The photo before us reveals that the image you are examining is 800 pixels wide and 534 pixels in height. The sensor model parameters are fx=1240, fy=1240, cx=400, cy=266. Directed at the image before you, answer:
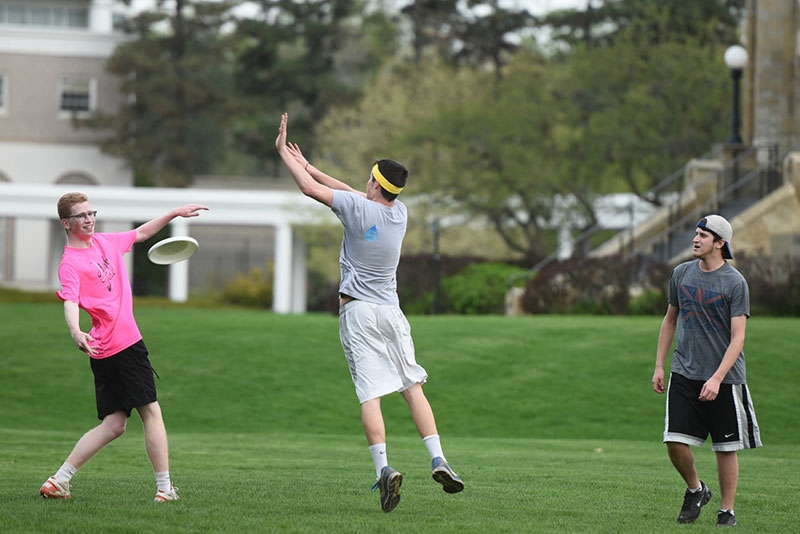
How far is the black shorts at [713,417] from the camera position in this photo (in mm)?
7309

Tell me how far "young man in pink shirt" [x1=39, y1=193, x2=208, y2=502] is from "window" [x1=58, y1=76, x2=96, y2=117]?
43341 mm

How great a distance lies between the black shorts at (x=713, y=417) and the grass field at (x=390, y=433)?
1.69ft

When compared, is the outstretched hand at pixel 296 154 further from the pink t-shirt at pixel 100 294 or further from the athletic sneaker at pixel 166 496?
the athletic sneaker at pixel 166 496

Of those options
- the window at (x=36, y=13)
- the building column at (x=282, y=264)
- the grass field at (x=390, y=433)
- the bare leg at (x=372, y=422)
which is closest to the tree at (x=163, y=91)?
the window at (x=36, y=13)

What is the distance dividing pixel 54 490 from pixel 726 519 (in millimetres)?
4073

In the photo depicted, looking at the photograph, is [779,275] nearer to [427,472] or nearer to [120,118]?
[427,472]

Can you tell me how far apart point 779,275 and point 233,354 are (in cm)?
960

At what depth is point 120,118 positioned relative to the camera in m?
49.4

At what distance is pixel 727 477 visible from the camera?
7.36 m

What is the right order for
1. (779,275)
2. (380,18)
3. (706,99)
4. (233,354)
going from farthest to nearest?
(380,18) < (706,99) < (779,275) < (233,354)

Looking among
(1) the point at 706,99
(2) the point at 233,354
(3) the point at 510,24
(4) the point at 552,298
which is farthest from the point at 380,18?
(2) the point at 233,354

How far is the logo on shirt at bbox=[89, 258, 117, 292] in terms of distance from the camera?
759 cm

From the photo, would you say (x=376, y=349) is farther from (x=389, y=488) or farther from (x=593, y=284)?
(x=593, y=284)

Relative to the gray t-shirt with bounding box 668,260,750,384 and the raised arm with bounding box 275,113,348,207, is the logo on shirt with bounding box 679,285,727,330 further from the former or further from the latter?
the raised arm with bounding box 275,113,348,207
